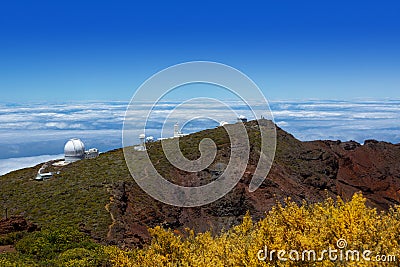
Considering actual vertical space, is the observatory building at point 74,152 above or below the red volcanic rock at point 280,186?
above

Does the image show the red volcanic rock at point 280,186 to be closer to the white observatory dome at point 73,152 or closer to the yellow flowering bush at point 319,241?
the white observatory dome at point 73,152

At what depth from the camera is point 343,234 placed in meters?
11.9

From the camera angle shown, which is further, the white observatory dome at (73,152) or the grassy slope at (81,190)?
the white observatory dome at (73,152)

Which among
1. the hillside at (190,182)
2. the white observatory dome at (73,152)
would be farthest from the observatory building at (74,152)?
the hillside at (190,182)

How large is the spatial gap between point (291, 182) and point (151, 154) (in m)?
16.3

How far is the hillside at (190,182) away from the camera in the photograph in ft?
105

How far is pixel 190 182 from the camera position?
4328cm

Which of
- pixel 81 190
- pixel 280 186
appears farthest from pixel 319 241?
pixel 280 186

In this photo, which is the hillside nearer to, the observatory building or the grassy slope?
the grassy slope

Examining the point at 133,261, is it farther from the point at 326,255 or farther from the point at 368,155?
the point at 368,155

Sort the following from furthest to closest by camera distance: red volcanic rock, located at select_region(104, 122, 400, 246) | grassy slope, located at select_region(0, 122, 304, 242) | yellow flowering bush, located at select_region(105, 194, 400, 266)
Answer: red volcanic rock, located at select_region(104, 122, 400, 246) < grassy slope, located at select_region(0, 122, 304, 242) < yellow flowering bush, located at select_region(105, 194, 400, 266)

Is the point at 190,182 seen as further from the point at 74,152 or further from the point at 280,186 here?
the point at 74,152

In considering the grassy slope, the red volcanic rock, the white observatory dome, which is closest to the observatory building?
the white observatory dome

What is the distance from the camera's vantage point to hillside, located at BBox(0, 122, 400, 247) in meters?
31.9
